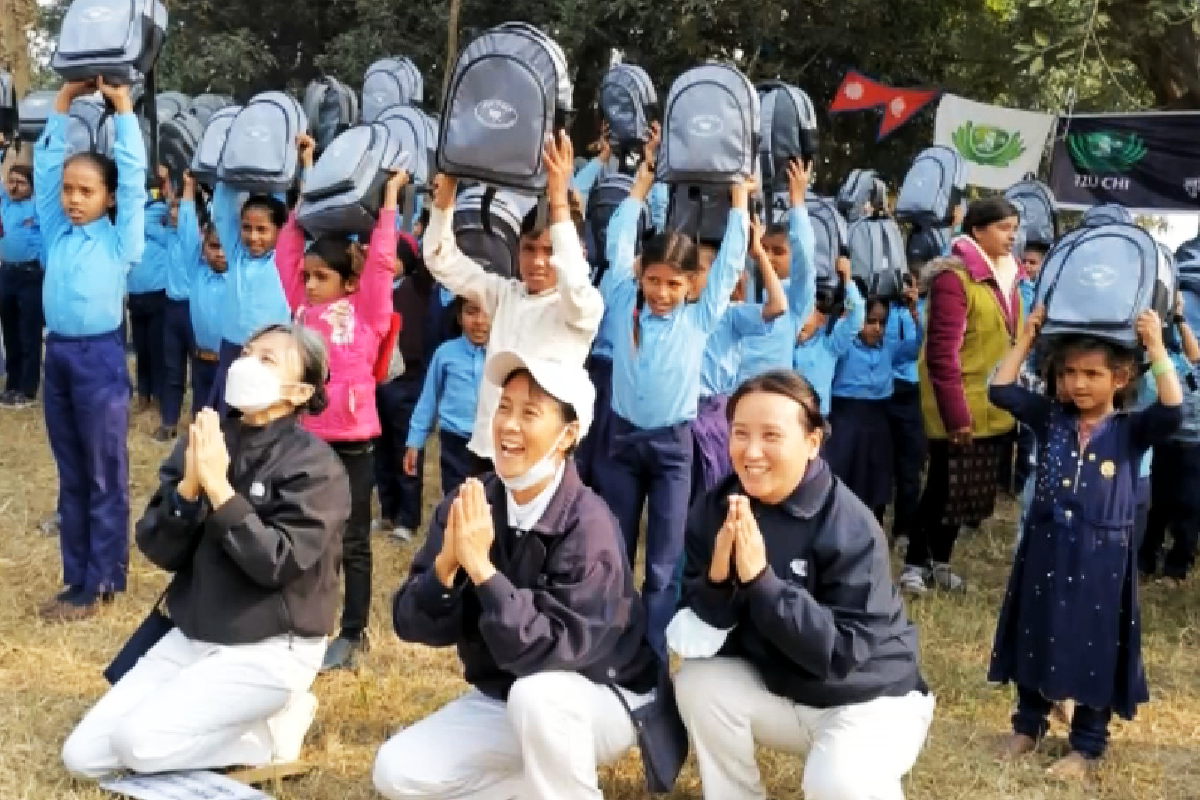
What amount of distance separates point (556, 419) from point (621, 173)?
13.6ft

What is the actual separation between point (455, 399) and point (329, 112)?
3624 millimetres

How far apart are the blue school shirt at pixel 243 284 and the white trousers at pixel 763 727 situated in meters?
2.59

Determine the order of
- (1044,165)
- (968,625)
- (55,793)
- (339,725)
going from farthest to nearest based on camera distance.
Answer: (1044,165) < (968,625) < (339,725) < (55,793)

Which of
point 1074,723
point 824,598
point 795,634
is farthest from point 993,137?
point 795,634

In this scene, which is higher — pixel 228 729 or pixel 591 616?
pixel 591 616

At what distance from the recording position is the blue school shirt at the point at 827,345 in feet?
19.3

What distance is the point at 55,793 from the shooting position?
→ 3477 millimetres

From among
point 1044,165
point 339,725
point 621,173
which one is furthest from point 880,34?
point 339,725

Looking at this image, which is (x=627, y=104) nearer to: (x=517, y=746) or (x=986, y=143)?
(x=517, y=746)

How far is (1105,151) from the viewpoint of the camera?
10.6 meters

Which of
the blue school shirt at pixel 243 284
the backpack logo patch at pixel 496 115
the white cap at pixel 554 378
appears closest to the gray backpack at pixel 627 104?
the blue school shirt at pixel 243 284

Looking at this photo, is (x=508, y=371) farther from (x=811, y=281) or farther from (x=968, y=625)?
(x=968, y=625)

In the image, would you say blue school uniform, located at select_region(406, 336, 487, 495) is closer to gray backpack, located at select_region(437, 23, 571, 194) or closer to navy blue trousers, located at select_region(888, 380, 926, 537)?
gray backpack, located at select_region(437, 23, 571, 194)

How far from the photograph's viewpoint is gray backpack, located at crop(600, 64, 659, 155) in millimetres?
6824
